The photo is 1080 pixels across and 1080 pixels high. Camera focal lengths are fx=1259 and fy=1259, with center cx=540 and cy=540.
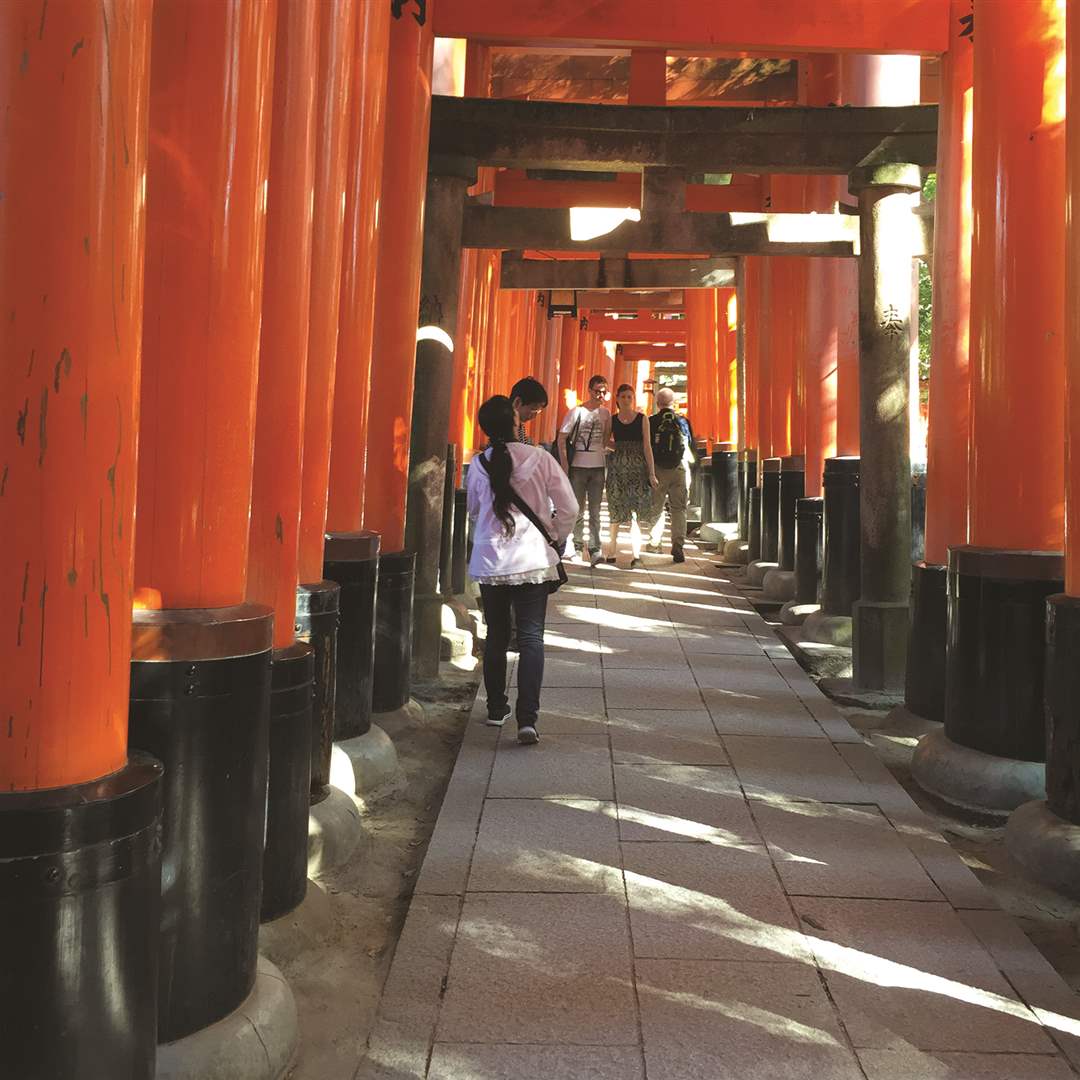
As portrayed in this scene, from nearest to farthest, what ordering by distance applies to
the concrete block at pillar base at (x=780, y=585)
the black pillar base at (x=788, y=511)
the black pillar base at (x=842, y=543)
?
the black pillar base at (x=842, y=543) → the concrete block at pillar base at (x=780, y=585) → the black pillar base at (x=788, y=511)

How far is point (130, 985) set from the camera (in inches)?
85.9

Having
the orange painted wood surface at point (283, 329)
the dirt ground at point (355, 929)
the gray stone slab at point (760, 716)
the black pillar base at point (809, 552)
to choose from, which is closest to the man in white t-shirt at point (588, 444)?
the black pillar base at point (809, 552)

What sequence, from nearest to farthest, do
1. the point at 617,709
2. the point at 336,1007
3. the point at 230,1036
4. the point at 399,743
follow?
1. the point at 230,1036
2. the point at 336,1007
3. the point at 399,743
4. the point at 617,709

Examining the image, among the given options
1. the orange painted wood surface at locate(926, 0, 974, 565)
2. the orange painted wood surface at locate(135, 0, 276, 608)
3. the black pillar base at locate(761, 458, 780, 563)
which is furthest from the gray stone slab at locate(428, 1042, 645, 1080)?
the black pillar base at locate(761, 458, 780, 563)

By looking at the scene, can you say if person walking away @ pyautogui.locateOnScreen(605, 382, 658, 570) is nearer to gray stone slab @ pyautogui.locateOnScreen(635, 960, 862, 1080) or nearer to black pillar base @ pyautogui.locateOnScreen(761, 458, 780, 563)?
black pillar base @ pyautogui.locateOnScreen(761, 458, 780, 563)

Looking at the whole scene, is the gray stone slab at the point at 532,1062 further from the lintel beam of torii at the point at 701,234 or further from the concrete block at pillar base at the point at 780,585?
the concrete block at pillar base at the point at 780,585

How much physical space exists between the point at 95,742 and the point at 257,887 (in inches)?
34.5

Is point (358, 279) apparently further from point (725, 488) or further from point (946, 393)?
point (725, 488)

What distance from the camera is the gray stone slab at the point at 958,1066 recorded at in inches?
108

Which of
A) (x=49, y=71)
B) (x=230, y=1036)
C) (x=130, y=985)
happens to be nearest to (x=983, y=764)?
(x=230, y=1036)

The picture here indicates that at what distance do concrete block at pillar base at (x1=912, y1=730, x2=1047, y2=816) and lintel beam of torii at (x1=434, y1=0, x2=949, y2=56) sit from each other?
4121mm

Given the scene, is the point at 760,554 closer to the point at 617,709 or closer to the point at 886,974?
the point at 617,709

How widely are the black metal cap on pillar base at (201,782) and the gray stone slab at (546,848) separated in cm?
119

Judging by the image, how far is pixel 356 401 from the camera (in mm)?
5281
